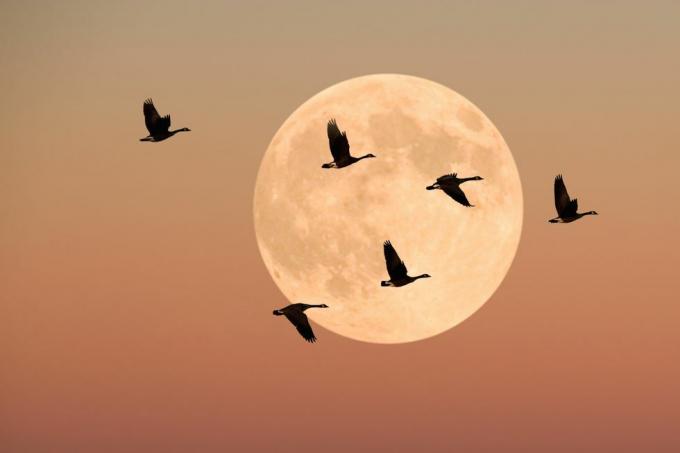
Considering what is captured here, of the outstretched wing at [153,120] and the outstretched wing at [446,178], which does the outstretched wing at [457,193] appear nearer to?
the outstretched wing at [446,178]

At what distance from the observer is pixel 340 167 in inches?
4872

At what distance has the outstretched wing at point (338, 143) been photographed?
12244 cm

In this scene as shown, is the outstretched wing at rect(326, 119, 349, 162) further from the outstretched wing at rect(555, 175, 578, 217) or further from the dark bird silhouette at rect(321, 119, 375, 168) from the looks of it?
the outstretched wing at rect(555, 175, 578, 217)

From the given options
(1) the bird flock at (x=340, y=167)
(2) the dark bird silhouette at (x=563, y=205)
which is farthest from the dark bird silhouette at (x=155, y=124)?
(2) the dark bird silhouette at (x=563, y=205)

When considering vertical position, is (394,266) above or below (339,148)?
below

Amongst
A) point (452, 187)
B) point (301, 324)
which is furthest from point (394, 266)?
point (301, 324)

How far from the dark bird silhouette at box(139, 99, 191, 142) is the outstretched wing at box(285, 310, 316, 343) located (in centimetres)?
756

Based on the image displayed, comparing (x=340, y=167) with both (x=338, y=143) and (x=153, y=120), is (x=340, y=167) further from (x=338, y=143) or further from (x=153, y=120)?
(x=153, y=120)

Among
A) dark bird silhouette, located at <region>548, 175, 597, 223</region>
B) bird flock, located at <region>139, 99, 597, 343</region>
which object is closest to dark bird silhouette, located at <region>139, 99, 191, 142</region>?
bird flock, located at <region>139, 99, 597, 343</region>

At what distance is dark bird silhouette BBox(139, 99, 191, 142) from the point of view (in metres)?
122

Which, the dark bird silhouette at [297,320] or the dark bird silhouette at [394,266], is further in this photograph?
the dark bird silhouette at [297,320]

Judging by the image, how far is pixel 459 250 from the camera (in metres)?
124

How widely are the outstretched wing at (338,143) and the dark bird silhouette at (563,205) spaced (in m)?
7.50

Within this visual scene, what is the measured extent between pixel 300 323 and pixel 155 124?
8623 mm
